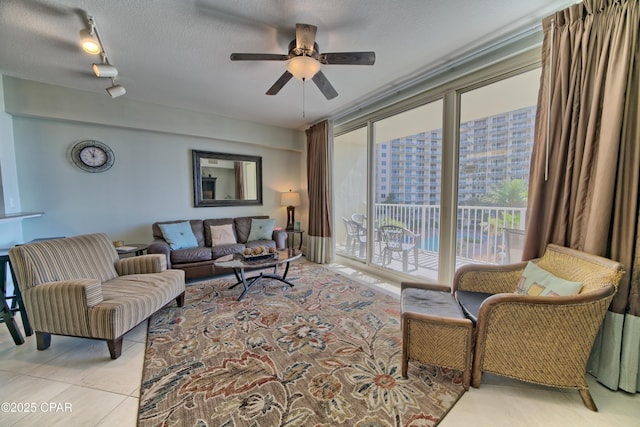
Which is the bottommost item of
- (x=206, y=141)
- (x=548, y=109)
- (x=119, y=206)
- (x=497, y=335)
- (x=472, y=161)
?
(x=497, y=335)

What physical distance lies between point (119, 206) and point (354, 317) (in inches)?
150

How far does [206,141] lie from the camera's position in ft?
13.9

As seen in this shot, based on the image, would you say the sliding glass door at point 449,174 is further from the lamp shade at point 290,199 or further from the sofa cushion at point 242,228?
the sofa cushion at point 242,228

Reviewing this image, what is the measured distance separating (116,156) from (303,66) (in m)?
3.35

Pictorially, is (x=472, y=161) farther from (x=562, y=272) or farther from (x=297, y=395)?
(x=297, y=395)

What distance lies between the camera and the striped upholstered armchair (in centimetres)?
175

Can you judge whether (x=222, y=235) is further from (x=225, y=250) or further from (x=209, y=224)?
(x=225, y=250)

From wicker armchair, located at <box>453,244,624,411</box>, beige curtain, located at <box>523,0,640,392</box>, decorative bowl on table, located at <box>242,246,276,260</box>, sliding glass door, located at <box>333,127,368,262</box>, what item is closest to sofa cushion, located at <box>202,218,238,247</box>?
decorative bowl on table, located at <box>242,246,276,260</box>

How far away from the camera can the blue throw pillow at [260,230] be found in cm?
428

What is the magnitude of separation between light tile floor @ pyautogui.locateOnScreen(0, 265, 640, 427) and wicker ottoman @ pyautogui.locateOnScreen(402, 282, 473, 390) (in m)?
0.21

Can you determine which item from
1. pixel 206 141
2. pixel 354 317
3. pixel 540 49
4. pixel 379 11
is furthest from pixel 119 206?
pixel 540 49

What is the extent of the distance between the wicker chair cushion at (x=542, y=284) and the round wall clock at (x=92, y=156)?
510cm

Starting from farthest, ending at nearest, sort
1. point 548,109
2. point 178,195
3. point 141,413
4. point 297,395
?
point 178,195 < point 548,109 < point 297,395 < point 141,413

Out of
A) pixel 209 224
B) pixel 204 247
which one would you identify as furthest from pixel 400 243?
pixel 209 224
